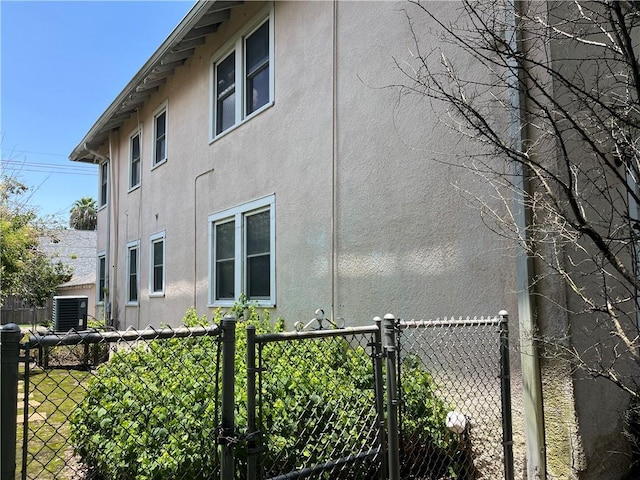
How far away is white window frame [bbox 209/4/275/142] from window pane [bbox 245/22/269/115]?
71 mm

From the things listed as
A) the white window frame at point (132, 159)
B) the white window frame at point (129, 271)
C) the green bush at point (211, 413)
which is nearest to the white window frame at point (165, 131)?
the white window frame at point (132, 159)

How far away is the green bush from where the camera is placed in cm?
303

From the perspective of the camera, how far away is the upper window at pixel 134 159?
12.4 meters

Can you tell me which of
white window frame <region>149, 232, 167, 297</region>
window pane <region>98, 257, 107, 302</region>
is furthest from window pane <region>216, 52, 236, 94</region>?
window pane <region>98, 257, 107, 302</region>

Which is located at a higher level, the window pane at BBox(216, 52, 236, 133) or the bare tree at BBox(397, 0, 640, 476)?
the window pane at BBox(216, 52, 236, 133)

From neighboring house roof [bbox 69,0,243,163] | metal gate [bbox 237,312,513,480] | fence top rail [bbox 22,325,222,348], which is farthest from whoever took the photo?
neighboring house roof [bbox 69,0,243,163]

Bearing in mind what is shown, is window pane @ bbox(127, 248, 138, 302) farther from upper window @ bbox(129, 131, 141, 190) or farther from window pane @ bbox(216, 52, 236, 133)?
window pane @ bbox(216, 52, 236, 133)

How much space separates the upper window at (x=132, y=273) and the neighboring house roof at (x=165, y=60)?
3.48 metres

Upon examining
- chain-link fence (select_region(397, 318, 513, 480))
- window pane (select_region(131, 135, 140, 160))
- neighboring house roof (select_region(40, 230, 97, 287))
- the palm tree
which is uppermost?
the palm tree

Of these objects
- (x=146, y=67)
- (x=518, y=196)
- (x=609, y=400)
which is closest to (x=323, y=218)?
(x=518, y=196)

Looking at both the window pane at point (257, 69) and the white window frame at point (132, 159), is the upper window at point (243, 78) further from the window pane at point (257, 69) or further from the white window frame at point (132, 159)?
the white window frame at point (132, 159)

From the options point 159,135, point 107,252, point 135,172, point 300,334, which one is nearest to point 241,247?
point 159,135

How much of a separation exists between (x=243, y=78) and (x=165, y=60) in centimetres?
251

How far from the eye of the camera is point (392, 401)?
269 cm
